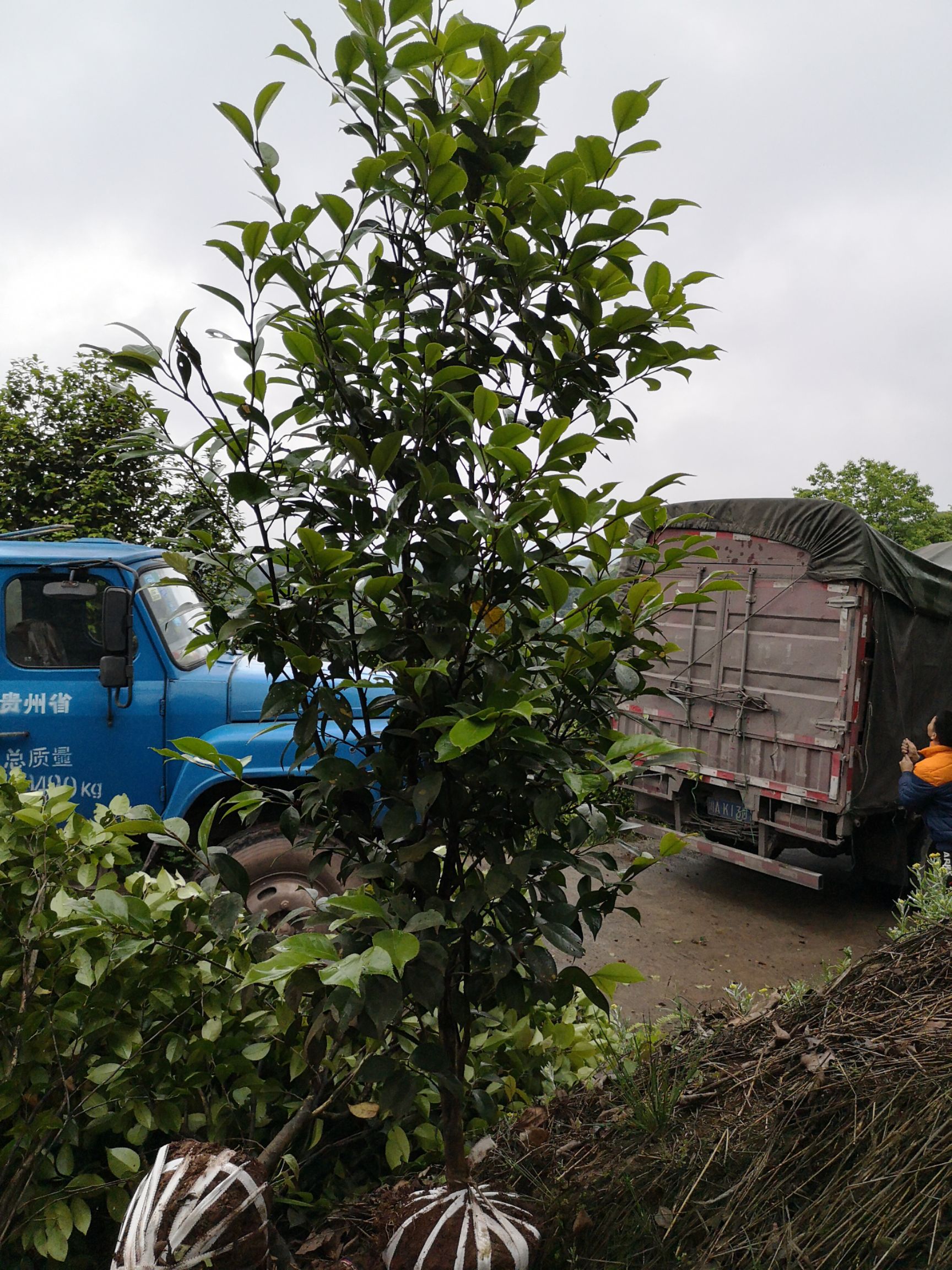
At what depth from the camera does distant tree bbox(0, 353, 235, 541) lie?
925cm

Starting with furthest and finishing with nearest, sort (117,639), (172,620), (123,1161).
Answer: (172,620) → (117,639) → (123,1161)

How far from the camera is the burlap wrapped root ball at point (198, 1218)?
5.61 feet

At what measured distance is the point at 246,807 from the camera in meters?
1.89

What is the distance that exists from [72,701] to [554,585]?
395cm

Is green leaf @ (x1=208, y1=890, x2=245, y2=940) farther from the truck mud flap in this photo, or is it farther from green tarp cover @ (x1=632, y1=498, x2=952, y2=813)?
green tarp cover @ (x1=632, y1=498, x2=952, y2=813)

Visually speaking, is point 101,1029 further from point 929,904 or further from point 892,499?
point 892,499

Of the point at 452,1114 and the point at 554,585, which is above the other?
the point at 554,585

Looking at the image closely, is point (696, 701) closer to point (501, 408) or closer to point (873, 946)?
point (873, 946)

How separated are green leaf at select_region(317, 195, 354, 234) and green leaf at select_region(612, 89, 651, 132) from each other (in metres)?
0.54

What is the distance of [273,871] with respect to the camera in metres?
4.49

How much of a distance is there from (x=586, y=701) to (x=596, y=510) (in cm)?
38

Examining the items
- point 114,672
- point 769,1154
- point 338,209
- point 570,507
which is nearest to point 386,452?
point 570,507

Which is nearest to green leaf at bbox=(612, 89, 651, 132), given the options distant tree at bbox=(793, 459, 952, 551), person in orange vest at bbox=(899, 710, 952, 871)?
person in orange vest at bbox=(899, 710, 952, 871)

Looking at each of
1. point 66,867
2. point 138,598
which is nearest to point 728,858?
point 138,598
